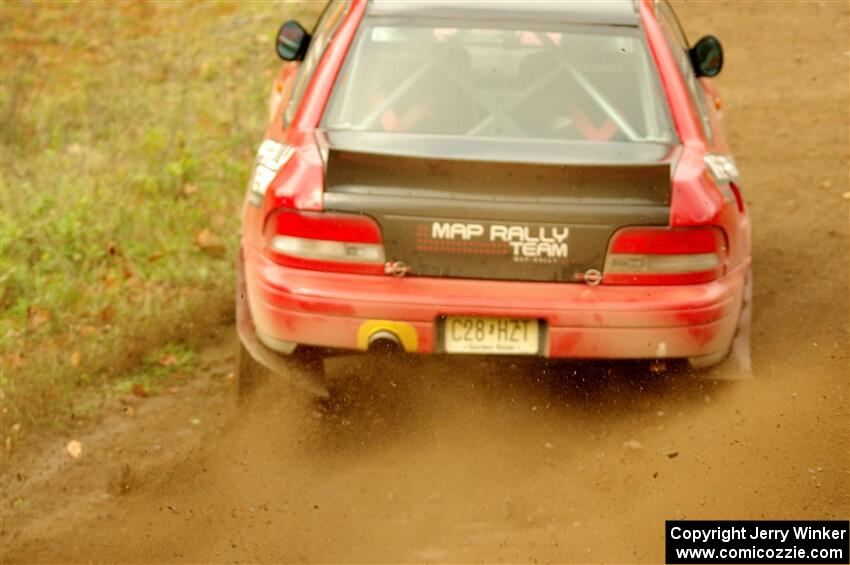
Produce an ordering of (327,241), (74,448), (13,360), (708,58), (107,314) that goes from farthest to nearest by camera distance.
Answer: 1. (107,314)
2. (13,360)
3. (708,58)
4. (74,448)
5. (327,241)

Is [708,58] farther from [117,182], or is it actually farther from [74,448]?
[117,182]

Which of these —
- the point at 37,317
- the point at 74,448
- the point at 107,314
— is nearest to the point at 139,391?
the point at 74,448

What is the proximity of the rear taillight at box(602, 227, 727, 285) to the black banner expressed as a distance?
0.85 metres

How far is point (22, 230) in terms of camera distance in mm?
7414

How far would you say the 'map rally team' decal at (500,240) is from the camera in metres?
4.53

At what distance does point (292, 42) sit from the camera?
6.14 m

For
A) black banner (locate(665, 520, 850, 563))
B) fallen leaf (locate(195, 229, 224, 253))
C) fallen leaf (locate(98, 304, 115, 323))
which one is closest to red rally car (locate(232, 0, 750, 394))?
black banner (locate(665, 520, 850, 563))

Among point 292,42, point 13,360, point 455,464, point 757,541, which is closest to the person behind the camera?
point 757,541

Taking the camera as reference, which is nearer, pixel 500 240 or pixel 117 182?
pixel 500 240

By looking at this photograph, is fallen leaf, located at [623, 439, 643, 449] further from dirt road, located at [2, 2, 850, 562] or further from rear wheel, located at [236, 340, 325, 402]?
rear wheel, located at [236, 340, 325, 402]

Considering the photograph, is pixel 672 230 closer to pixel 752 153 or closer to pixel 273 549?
pixel 273 549

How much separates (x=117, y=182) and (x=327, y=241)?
4019mm

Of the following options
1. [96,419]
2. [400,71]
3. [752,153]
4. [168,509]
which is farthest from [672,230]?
[752,153]

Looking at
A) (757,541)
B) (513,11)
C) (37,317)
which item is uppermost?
(513,11)
